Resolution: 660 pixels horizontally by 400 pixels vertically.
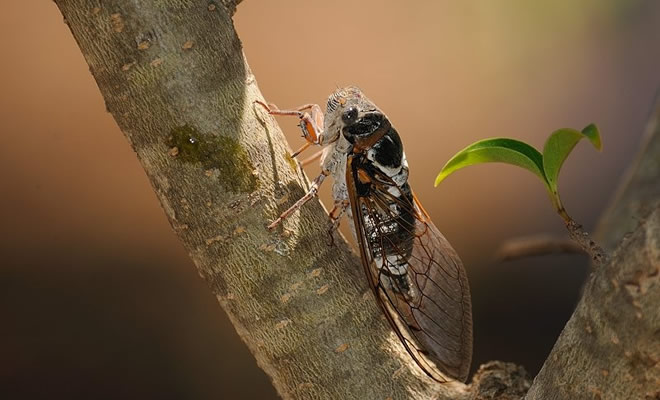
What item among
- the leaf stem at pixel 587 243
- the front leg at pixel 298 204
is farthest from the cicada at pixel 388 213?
the leaf stem at pixel 587 243

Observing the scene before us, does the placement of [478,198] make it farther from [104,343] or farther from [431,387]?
[431,387]

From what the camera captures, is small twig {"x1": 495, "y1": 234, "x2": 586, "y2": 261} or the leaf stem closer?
the leaf stem

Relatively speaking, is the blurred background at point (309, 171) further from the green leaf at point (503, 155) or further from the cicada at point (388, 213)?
the green leaf at point (503, 155)

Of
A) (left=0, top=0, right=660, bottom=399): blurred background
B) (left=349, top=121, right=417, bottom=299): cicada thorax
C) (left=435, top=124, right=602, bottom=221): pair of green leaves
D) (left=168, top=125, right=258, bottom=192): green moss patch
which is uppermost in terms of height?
(left=168, top=125, right=258, bottom=192): green moss patch

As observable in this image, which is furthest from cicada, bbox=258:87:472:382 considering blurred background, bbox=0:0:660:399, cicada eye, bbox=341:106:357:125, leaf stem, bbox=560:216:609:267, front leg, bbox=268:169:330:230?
blurred background, bbox=0:0:660:399

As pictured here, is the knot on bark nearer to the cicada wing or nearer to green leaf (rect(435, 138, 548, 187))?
the cicada wing
